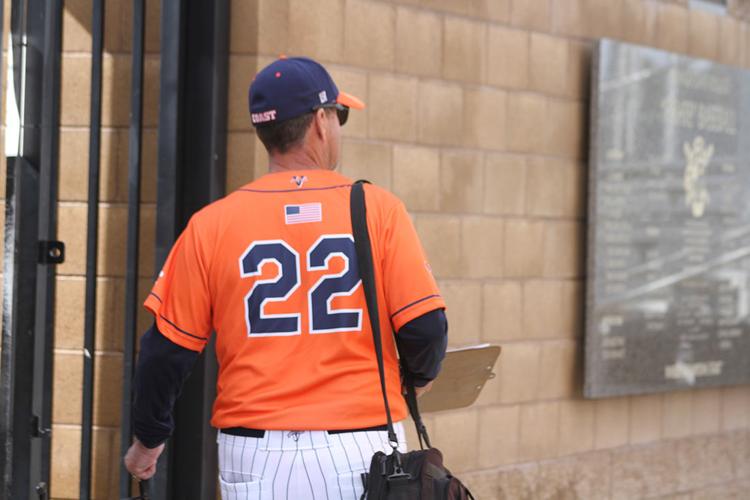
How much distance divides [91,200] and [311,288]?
5.51 feet

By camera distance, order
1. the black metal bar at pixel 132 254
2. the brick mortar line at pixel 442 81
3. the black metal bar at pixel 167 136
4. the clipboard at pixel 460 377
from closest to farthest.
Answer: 1. the clipboard at pixel 460 377
2. the black metal bar at pixel 132 254
3. the black metal bar at pixel 167 136
4. the brick mortar line at pixel 442 81

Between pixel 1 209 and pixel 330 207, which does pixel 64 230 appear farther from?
pixel 330 207

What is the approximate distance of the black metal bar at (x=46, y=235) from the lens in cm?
410

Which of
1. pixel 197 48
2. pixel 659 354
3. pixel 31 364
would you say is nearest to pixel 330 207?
pixel 31 364

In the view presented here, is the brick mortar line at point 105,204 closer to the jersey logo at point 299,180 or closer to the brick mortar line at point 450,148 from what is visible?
the brick mortar line at point 450,148

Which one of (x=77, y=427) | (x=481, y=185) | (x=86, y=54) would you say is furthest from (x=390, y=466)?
(x=481, y=185)

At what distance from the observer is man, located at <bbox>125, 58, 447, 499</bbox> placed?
9.36 ft

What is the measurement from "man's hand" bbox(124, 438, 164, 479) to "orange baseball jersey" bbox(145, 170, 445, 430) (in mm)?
233

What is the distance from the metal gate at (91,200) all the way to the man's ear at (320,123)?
4.56ft

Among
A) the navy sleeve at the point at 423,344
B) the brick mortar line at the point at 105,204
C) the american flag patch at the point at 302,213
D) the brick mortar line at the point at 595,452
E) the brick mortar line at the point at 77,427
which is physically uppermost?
the brick mortar line at the point at 105,204

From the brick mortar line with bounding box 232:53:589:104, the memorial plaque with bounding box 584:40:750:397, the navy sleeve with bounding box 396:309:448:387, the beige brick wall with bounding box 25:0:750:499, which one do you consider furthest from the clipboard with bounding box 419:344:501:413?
the memorial plaque with bounding box 584:40:750:397

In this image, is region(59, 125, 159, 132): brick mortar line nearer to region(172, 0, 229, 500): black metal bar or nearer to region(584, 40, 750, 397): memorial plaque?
region(172, 0, 229, 500): black metal bar

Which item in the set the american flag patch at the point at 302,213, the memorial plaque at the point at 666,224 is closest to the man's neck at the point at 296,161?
the american flag patch at the point at 302,213

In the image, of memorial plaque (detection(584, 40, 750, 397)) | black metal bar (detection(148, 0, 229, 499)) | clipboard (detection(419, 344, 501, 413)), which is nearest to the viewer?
clipboard (detection(419, 344, 501, 413))
